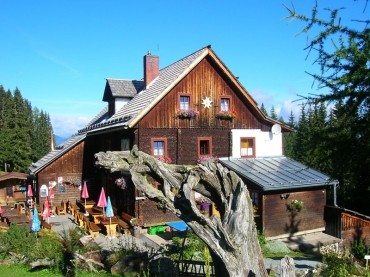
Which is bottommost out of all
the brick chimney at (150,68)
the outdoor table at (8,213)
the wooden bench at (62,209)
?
the wooden bench at (62,209)

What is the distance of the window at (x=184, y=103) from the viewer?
21641mm

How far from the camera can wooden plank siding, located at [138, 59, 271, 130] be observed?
20938mm

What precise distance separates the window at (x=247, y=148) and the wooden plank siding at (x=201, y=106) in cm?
85

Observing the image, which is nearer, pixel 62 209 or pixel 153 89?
pixel 153 89

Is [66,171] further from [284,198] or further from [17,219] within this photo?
[284,198]

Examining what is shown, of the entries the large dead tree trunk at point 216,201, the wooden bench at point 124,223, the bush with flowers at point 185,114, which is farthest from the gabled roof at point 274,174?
the large dead tree trunk at point 216,201

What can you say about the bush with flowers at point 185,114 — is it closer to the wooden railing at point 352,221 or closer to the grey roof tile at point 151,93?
the grey roof tile at point 151,93

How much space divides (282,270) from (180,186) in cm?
267

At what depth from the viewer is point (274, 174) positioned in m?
20.6

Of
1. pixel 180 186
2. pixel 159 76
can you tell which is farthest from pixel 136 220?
pixel 180 186

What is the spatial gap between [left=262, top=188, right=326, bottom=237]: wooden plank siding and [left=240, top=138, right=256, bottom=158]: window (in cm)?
426

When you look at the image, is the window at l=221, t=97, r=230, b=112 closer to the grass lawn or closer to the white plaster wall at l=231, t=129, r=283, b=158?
the white plaster wall at l=231, t=129, r=283, b=158

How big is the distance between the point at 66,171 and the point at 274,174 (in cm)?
1399

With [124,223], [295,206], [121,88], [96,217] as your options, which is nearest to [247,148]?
[295,206]
